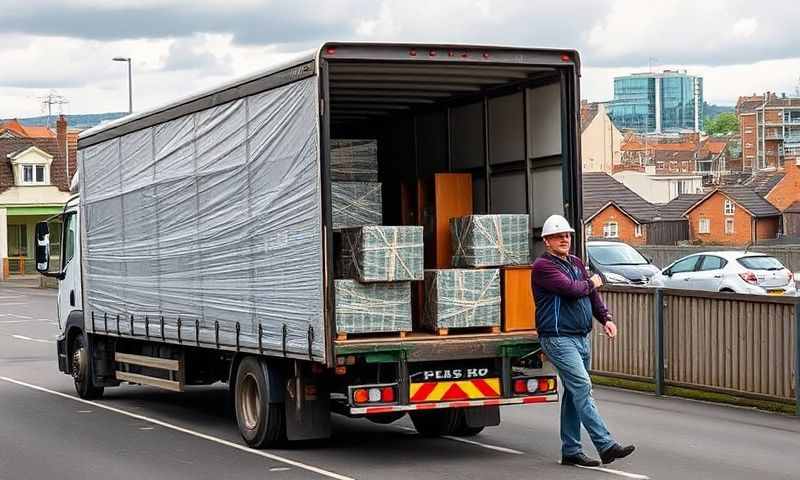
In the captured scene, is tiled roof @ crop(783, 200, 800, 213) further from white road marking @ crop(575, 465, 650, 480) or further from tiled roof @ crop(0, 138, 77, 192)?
white road marking @ crop(575, 465, 650, 480)

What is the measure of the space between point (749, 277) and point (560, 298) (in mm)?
24308

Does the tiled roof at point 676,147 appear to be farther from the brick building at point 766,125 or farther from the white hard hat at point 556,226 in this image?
the white hard hat at point 556,226

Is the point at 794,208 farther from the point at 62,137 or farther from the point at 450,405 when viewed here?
the point at 450,405

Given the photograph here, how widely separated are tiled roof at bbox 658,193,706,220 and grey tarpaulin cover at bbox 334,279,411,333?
89464 millimetres

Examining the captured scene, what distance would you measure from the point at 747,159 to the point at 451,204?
6370 inches

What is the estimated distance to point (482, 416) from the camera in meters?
13.3

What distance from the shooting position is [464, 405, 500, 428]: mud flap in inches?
523

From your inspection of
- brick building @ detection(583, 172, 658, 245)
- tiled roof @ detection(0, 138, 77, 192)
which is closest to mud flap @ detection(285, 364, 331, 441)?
tiled roof @ detection(0, 138, 77, 192)

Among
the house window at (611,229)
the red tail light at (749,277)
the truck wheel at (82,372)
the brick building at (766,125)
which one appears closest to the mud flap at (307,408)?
the truck wheel at (82,372)

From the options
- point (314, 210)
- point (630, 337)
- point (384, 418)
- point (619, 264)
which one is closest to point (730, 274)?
point (619, 264)

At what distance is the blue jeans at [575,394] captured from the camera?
36.1ft

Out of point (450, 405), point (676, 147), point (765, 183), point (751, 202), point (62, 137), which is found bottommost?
point (450, 405)

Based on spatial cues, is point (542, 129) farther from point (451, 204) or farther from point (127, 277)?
point (127, 277)

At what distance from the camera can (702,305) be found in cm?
1619
